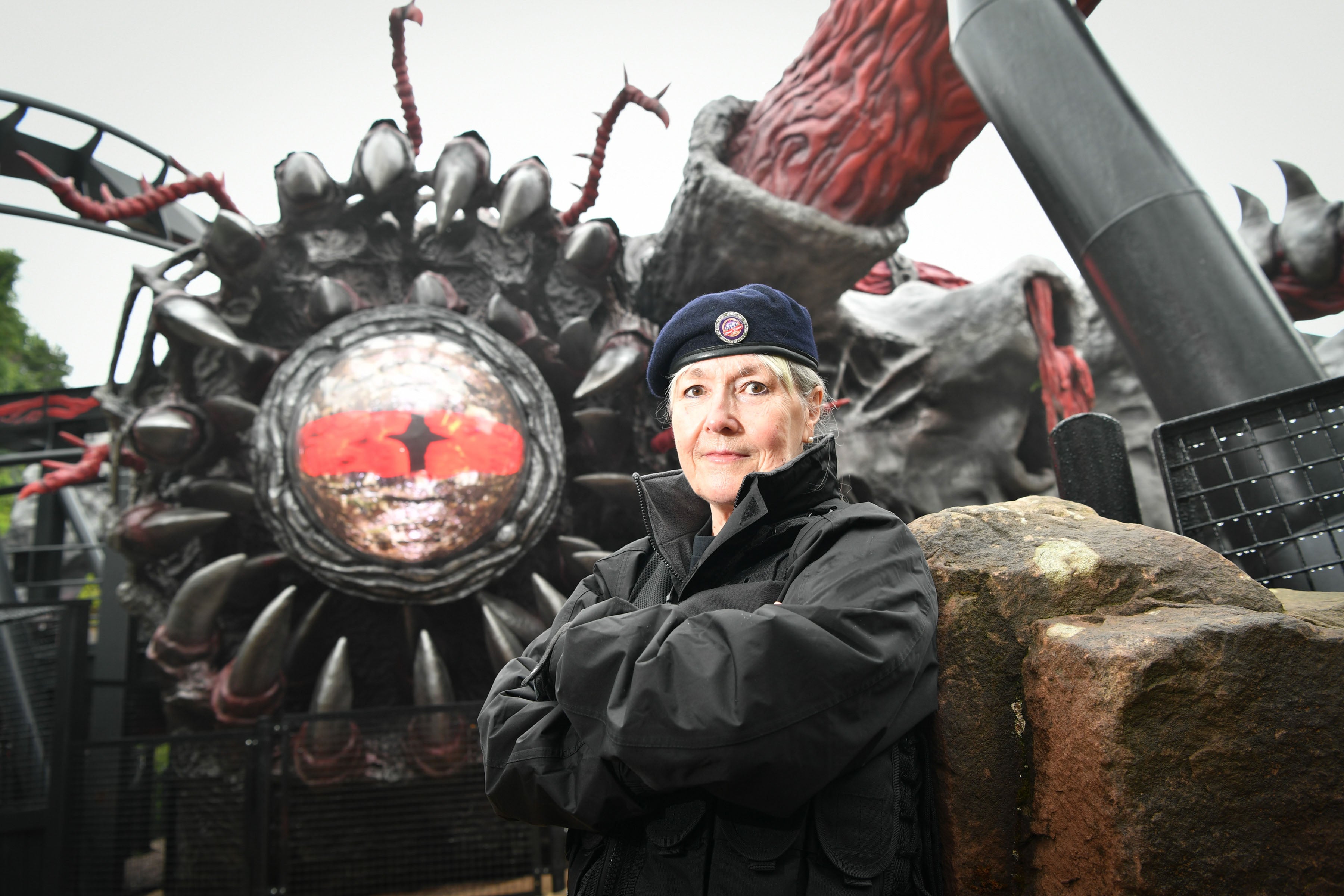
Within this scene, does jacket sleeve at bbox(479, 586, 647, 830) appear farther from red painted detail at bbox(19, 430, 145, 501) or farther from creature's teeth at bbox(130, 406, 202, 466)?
red painted detail at bbox(19, 430, 145, 501)

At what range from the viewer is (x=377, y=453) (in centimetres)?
349

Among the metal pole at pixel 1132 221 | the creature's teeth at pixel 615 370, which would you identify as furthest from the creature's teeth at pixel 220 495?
the metal pole at pixel 1132 221

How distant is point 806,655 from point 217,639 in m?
3.53

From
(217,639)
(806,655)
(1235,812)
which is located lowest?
(1235,812)

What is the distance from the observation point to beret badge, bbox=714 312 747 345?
4.51 feet

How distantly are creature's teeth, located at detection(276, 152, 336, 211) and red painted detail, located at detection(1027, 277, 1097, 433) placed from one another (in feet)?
12.4

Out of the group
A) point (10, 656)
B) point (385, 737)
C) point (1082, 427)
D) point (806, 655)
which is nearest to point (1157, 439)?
point (1082, 427)

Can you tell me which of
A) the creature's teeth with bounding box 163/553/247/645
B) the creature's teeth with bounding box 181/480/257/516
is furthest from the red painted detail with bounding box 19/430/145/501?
the creature's teeth with bounding box 163/553/247/645

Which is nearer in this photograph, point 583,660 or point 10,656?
point 583,660

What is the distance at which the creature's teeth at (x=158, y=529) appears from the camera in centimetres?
354

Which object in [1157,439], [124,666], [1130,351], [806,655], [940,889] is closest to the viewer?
[806,655]

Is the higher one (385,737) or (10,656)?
(10,656)

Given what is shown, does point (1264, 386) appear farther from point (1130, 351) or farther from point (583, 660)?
point (583, 660)

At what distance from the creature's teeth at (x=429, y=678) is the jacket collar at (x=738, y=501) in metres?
2.52
